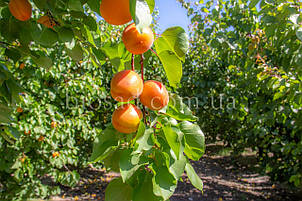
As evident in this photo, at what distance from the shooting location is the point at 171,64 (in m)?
0.62

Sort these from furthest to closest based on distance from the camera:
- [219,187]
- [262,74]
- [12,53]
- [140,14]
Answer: [219,187], [262,74], [12,53], [140,14]

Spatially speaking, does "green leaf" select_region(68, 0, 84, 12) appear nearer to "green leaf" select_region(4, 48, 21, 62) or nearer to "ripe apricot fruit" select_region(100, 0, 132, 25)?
"ripe apricot fruit" select_region(100, 0, 132, 25)

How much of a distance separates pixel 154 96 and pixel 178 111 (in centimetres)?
12

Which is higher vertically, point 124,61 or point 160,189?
point 124,61

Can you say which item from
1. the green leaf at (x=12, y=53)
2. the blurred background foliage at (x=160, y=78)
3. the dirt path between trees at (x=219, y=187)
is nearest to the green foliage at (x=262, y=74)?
the blurred background foliage at (x=160, y=78)

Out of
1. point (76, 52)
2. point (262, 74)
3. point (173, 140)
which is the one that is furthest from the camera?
point (262, 74)

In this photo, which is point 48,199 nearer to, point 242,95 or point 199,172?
point 199,172

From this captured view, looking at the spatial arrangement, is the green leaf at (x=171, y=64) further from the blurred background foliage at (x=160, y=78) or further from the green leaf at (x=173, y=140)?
the blurred background foliage at (x=160, y=78)

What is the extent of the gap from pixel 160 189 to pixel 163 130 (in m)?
0.13

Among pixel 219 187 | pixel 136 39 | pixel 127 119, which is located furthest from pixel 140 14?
pixel 219 187

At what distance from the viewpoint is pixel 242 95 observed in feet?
12.9

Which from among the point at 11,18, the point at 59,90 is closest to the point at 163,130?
the point at 11,18

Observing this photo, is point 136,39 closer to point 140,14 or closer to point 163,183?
point 140,14

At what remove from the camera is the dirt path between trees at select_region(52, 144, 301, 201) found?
383 cm
